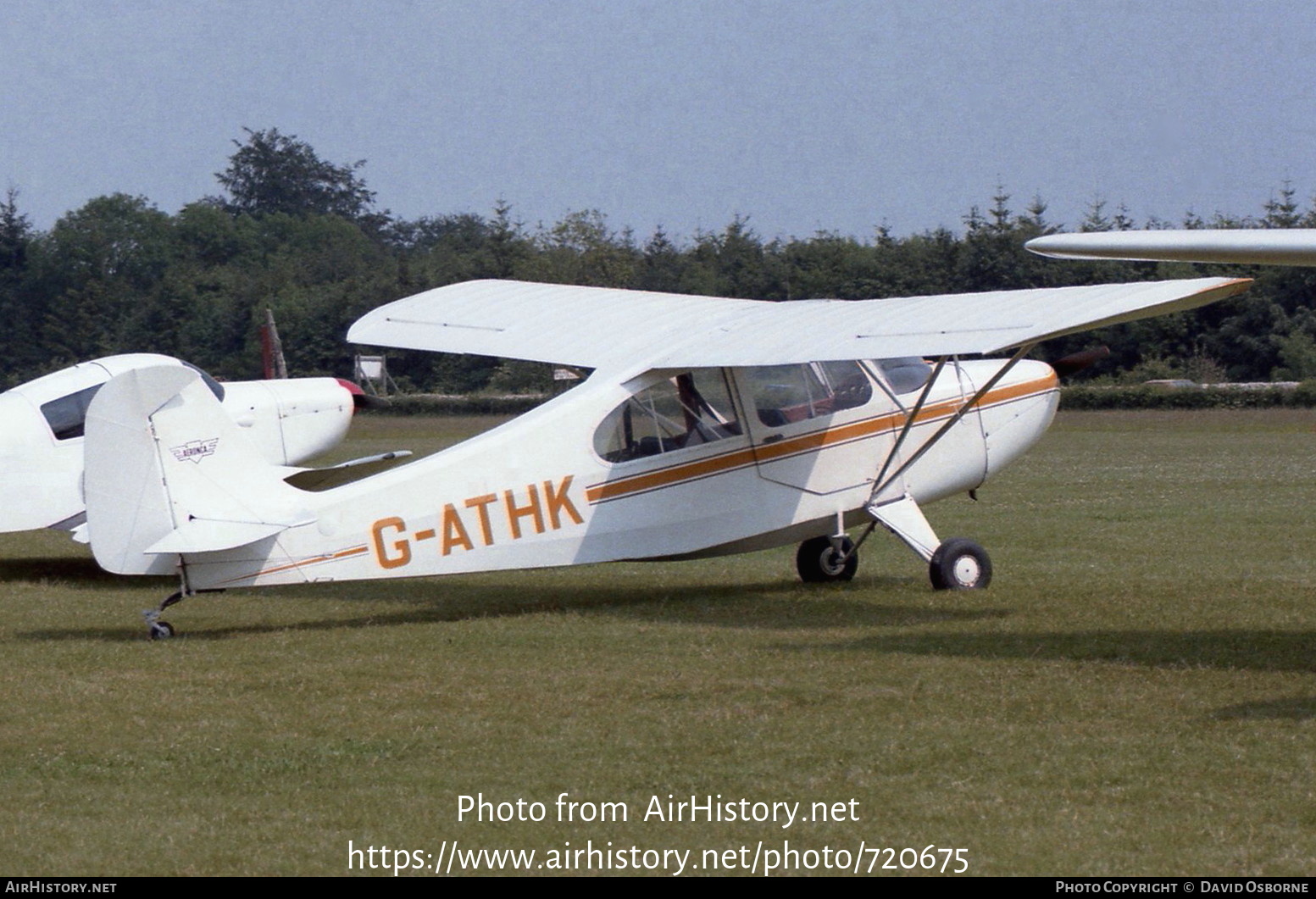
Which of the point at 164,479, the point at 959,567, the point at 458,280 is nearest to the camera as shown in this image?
the point at 164,479

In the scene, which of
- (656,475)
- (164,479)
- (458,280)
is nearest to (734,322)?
(656,475)

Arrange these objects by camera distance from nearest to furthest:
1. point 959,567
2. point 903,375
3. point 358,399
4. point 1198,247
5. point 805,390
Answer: point 1198,247, point 959,567, point 805,390, point 903,375, point 358,399

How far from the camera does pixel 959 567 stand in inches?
404

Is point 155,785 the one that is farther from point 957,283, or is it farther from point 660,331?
point 957,283

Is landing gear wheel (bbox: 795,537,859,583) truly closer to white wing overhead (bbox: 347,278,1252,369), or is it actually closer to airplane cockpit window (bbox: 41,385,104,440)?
white wing overhead (bbox: 347,278,1252,369)

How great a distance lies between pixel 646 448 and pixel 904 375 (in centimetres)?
211

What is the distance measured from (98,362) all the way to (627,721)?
883cm

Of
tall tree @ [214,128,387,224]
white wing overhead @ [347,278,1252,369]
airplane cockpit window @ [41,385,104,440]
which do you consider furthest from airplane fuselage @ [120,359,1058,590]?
tall tree @ [214,128,387,224]

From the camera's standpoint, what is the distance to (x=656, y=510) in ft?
32.7

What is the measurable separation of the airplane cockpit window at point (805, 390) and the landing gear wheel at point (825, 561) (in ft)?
3.84

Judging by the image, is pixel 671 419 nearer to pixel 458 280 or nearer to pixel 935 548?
pixel 935 548

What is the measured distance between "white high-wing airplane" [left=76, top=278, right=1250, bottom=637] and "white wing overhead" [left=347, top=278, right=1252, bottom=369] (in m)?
0.02

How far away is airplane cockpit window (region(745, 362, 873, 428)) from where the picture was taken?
10.4 metres

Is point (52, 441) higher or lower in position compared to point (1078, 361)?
higher
